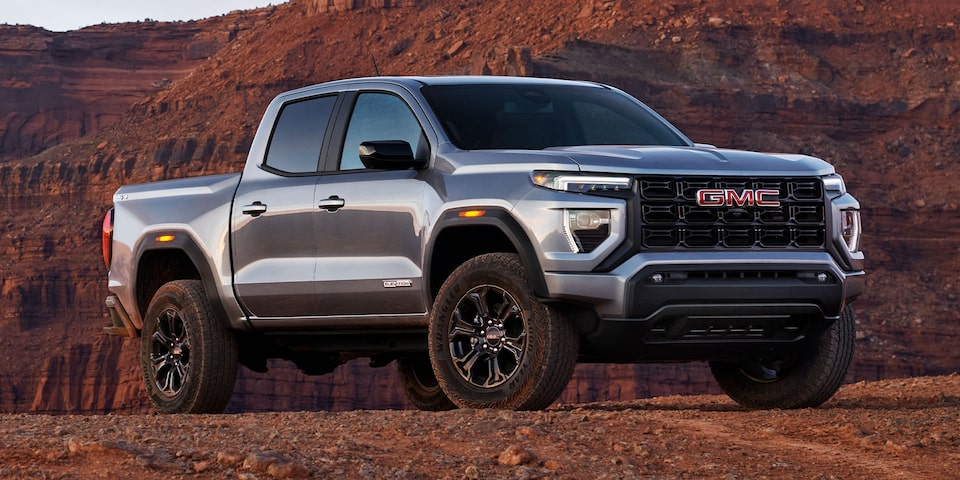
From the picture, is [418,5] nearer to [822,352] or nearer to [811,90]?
[811,90]

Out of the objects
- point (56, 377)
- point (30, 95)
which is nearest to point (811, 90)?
point (56, 377)

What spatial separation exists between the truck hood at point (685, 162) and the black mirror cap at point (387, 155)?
768 millimetres

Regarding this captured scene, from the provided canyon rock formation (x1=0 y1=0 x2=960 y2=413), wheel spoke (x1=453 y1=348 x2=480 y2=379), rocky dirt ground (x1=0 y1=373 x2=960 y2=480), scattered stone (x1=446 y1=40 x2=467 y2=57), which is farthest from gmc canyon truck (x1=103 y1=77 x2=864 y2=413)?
scattered stone (x1=446 y1=40 x2=467 y2=57)

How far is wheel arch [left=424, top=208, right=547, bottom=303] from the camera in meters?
7.94

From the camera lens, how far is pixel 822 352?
8.98 meters

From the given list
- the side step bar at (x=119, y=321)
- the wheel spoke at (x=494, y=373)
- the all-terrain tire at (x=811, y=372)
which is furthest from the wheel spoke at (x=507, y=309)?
the side step bar at (x=119, y=321)

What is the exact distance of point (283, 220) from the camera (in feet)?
30.4

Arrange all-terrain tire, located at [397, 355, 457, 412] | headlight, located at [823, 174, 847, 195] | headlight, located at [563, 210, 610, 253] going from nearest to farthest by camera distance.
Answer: headlight, located at [563, 210, 610, 253] → headlight, located at [823, 174, 847, 195] → all-terrain tire, located at [397, 355, 457, 412]

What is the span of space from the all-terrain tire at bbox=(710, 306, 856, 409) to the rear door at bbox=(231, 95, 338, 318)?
266 cm

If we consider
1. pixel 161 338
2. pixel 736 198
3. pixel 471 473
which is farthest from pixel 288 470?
pixel 161 338

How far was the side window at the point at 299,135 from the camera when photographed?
943cm

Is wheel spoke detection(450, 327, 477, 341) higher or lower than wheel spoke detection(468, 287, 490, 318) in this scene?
lower

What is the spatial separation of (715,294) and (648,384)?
45.5 m

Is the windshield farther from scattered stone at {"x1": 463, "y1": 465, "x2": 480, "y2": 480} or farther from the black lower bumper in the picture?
scattered stone at {"x1": 463, "y1": 465, "x2": 480, "y2": 480}
